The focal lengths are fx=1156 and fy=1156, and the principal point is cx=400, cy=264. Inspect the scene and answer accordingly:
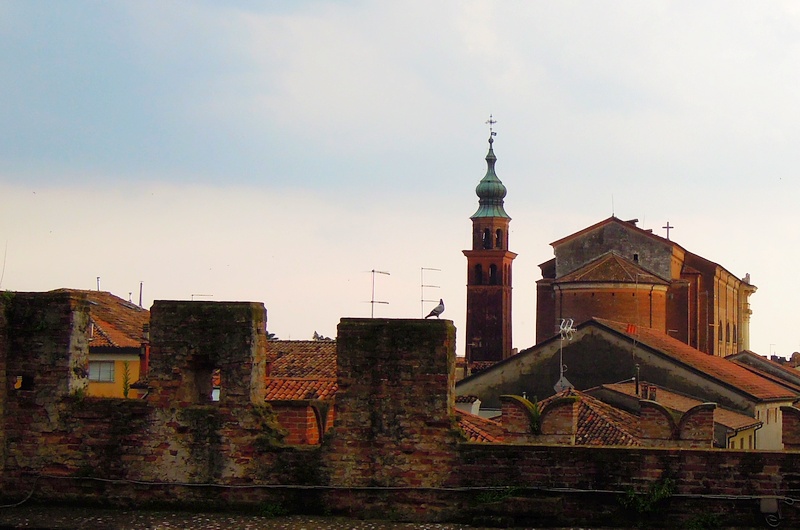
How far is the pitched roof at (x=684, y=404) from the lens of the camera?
28.9m

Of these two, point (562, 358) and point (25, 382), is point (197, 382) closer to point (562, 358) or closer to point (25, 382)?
point (25, 382)

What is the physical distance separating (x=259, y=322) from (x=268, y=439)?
115cm

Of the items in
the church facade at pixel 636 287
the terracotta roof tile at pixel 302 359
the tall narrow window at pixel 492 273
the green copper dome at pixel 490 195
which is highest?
the green copper dome at pixel 490 195

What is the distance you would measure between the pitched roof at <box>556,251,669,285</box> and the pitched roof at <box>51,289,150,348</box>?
18288 millimetres

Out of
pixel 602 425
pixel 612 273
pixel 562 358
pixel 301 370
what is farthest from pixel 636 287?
pixel 602 425

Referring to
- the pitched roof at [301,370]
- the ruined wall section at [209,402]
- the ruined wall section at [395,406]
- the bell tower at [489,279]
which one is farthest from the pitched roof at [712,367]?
the bell tower at [489,279]

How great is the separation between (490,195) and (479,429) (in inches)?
2561

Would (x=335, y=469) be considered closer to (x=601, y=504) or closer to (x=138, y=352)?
(x=601, y=504)

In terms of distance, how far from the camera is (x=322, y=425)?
A: 41.0 feet

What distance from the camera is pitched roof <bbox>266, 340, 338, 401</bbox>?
2397 centimetres

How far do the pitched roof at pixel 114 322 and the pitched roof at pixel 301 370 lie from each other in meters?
6.59

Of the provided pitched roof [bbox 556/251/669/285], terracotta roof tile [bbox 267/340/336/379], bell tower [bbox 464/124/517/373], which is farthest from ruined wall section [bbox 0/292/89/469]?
bell tower [bbox 464/124/517/373]

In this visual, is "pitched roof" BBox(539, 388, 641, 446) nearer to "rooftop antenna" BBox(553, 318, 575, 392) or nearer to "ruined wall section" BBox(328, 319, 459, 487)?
"rooftop antenna" BBox(553, 318, 575, 392)

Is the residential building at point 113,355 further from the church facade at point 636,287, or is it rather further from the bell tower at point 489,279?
the bell tower at point 489,279
